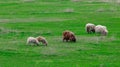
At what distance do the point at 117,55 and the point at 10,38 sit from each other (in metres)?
10.3

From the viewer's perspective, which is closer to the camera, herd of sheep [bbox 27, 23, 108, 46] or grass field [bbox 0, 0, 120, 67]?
grass field [bbox 0, 0, 120, 67]

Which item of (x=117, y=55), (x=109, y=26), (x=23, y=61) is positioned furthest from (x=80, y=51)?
(x=109, y=26)

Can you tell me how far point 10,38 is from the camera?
113ft

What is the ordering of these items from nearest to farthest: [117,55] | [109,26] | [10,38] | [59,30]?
[117,55] < [10,38] < [59,30] < [109,26]

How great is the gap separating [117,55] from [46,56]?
4.00 metres

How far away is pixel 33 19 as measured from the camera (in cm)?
5206

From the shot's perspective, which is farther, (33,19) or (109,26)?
(33,19)

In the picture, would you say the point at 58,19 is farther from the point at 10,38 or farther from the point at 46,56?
the point at 46,56

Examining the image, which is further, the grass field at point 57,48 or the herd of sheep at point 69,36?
the herd of sheep at point 69,36

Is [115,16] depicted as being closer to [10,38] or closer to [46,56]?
[10,38]

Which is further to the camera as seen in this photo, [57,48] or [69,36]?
[69,36]

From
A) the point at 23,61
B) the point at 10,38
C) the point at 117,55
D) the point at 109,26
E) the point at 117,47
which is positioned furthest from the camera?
the point at 109,26

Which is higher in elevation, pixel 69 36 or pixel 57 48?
pixel 69 36

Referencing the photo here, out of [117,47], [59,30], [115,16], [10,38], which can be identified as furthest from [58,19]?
[117,47]
